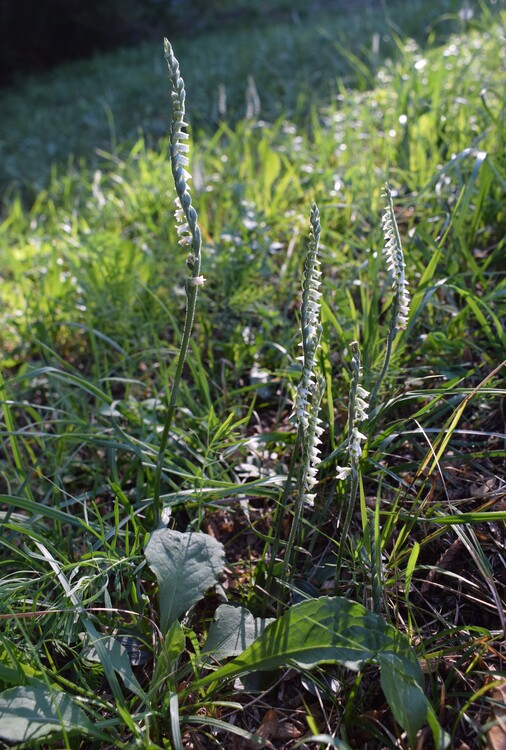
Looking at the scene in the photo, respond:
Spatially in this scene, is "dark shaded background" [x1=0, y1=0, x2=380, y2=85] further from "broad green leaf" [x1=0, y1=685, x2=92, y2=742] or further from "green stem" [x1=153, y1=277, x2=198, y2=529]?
"broad green leaf" [x1=0, y1=685, x2=92, y2=742]

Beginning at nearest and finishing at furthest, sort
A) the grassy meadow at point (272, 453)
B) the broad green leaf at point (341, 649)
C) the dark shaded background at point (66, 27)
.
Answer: the broad green leaf at point (341, 649)
the grassy meadow at point (272, 453)
the dark shaded background at point (66, 27)

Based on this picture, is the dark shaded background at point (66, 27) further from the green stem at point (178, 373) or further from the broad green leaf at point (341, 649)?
the broad green leaf at point (341, 649)

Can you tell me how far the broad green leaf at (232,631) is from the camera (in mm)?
1310

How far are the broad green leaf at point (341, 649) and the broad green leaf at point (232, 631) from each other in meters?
0.05

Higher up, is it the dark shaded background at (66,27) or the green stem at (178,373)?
the dark shaded background at (66,27)

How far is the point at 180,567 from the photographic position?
4.58 feet

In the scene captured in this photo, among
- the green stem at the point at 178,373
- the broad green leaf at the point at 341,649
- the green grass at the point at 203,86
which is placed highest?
the green grass at the point at 203,86

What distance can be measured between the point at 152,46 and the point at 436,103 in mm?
8394

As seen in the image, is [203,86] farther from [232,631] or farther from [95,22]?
[232,631]

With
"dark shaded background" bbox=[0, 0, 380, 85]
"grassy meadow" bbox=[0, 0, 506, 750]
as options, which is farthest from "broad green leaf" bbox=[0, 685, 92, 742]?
"dark shaded background" bbox=[0, 0, 380, 85]

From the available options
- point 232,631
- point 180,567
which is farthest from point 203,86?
point 232,631

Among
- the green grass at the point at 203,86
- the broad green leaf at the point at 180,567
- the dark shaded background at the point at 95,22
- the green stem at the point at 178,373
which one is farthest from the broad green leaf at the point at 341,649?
the dark shaded background at the point at 95,22

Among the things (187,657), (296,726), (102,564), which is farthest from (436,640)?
(102,564)

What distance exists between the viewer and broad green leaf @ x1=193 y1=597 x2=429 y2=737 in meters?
1.12
